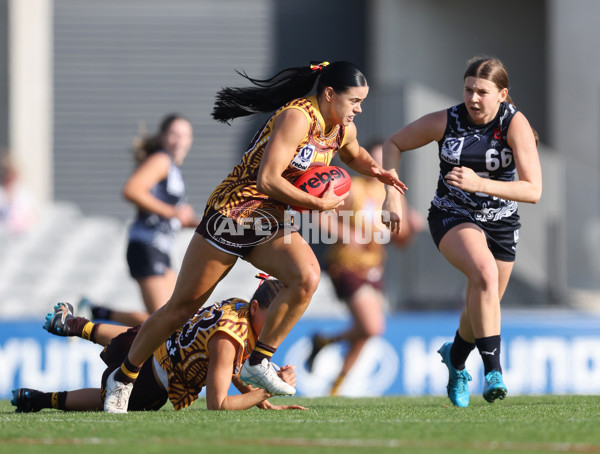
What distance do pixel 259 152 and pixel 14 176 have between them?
32.6 feet

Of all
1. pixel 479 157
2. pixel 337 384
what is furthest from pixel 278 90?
pixel 337 384

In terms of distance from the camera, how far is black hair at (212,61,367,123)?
524cm

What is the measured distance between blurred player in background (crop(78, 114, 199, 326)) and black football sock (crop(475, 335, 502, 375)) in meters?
2.74

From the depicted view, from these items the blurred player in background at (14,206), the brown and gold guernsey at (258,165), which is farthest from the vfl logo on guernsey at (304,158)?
the blurred player in background at (14,206)

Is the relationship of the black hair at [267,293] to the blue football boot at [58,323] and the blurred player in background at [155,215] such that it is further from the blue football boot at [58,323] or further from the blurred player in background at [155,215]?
the blurred player in background at [155,215]

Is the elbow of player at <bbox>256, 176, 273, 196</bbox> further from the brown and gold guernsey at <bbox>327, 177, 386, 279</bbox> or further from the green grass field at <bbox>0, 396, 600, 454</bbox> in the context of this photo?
the brown and gold guernsey at <bbox>327, 177, 386, 279</bbox>

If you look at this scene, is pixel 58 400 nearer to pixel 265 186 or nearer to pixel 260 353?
pixel 260 353

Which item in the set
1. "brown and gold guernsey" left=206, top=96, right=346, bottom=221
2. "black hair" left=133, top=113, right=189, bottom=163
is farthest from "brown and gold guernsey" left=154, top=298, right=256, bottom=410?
"black hair" left=133, top=113, right=189, bottom=163

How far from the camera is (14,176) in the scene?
14.3 m

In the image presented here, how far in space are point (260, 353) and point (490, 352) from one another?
4.19 feet

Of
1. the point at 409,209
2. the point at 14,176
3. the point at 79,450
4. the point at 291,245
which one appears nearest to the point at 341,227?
the point at 409,209

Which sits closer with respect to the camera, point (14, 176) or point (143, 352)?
point (143, 352)

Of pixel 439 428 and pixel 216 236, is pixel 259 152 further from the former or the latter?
pixel 439 428

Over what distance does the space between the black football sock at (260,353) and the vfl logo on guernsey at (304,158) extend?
37.2 inches
